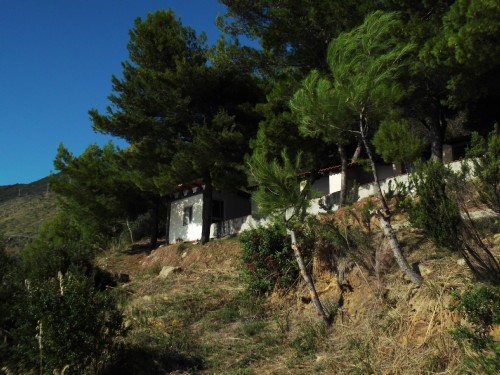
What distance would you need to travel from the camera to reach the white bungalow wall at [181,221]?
81.6ft

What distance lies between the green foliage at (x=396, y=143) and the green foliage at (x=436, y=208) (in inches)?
240

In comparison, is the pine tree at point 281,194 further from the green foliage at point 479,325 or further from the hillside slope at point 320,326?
the green foliage at point 479,325

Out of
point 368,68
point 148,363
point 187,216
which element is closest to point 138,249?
point 187,216

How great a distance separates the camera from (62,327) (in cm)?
707

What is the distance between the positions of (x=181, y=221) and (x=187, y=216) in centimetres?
56

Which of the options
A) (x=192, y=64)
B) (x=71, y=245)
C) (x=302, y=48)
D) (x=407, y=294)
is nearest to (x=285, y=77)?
(x=302, y=48)

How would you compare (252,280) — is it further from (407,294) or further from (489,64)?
(489,64)

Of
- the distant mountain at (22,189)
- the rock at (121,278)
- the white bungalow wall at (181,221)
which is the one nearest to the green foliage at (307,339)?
the rock at (121,278)

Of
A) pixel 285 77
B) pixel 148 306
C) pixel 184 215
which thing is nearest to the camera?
pixel 148 306

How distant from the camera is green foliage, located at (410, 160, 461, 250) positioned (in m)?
7.26

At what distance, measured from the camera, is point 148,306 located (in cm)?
1178

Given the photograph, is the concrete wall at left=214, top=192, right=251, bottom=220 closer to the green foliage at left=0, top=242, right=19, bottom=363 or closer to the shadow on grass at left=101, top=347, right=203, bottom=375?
the green foliage at left=0, top=242, right=19, bottom=363

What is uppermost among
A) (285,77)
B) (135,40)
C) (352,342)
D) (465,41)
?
(135,40)

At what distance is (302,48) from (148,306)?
1057 cm
